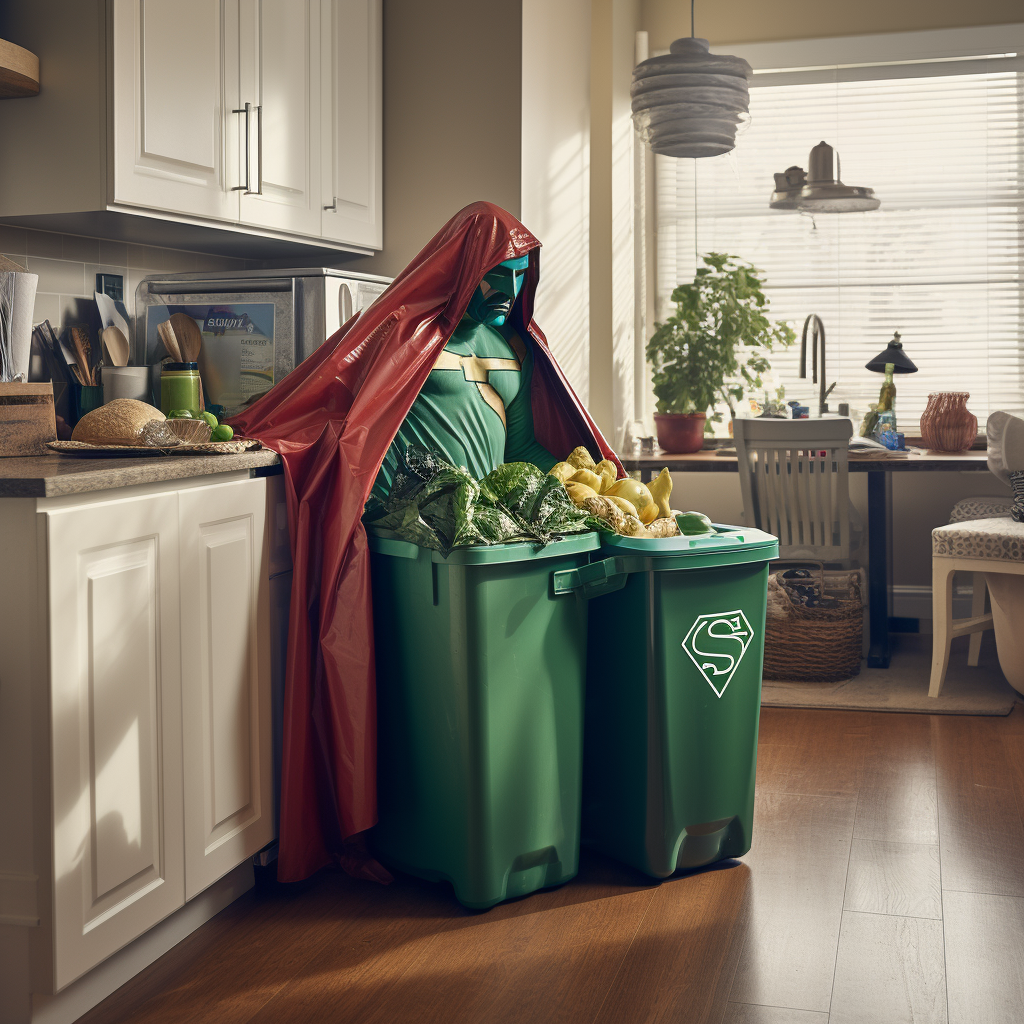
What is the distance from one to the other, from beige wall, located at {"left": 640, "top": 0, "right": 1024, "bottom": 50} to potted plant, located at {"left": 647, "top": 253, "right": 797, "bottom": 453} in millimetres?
1106

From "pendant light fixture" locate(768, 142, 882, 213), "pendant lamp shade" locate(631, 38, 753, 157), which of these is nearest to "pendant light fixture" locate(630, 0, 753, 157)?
"pendant lamp shade" locate(631, 38, 753, 157)

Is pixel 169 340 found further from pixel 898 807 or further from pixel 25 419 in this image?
pixel 898 807

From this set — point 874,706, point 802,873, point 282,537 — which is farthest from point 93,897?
point 874,706

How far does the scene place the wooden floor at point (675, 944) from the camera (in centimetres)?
182

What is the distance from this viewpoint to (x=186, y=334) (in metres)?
2.86

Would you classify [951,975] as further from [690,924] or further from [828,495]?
[828,495]

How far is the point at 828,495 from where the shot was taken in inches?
157

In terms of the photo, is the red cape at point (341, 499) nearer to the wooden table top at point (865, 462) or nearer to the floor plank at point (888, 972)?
the floor plank at point (888, 972)

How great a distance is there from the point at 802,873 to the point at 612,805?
43 centimetres

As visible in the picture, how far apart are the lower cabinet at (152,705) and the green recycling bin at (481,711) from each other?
0.26 meters

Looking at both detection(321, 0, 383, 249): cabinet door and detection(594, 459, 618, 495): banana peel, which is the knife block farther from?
detection(321, 0, 383, 249): cabinet door

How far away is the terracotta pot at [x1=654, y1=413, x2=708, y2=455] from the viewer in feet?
15.3

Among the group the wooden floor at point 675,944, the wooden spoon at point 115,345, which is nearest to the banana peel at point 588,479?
the wooden floor at point 675,944

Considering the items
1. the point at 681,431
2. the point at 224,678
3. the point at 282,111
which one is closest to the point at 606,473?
the point at 224,678
